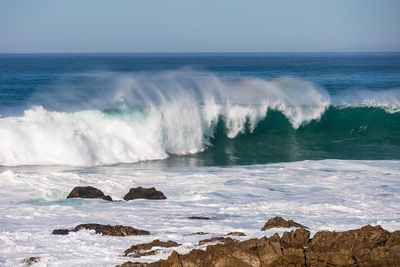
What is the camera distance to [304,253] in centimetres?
576

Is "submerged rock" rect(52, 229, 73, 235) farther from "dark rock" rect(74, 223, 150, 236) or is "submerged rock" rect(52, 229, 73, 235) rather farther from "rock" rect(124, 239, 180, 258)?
"rock" rect(124, 239, 180, 258)

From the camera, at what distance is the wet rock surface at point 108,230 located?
7.73 m

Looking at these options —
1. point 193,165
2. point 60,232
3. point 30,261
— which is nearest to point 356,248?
point 30,261

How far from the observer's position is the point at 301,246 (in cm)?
612

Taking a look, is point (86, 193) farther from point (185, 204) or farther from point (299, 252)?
point (299, 252)

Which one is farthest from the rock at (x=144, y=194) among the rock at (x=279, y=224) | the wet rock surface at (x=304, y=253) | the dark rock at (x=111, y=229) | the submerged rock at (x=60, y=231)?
the wet rock surface at (x=304, y=253)

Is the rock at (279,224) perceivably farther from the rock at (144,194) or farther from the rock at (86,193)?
the rock at (86,193)

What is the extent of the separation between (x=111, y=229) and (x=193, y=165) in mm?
7398

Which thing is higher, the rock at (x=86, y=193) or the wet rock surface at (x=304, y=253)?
the wet rock surface at (x=304, y=253)

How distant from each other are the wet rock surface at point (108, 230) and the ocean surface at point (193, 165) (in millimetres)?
173

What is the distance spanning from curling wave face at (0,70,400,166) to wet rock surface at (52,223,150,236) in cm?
745

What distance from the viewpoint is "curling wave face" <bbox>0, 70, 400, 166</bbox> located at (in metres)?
16.4

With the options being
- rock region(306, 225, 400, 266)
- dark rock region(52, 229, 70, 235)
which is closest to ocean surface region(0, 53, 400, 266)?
dark rock region(52, 229, 70, 235)

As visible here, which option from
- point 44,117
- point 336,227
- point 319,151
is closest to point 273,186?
point 336,227
